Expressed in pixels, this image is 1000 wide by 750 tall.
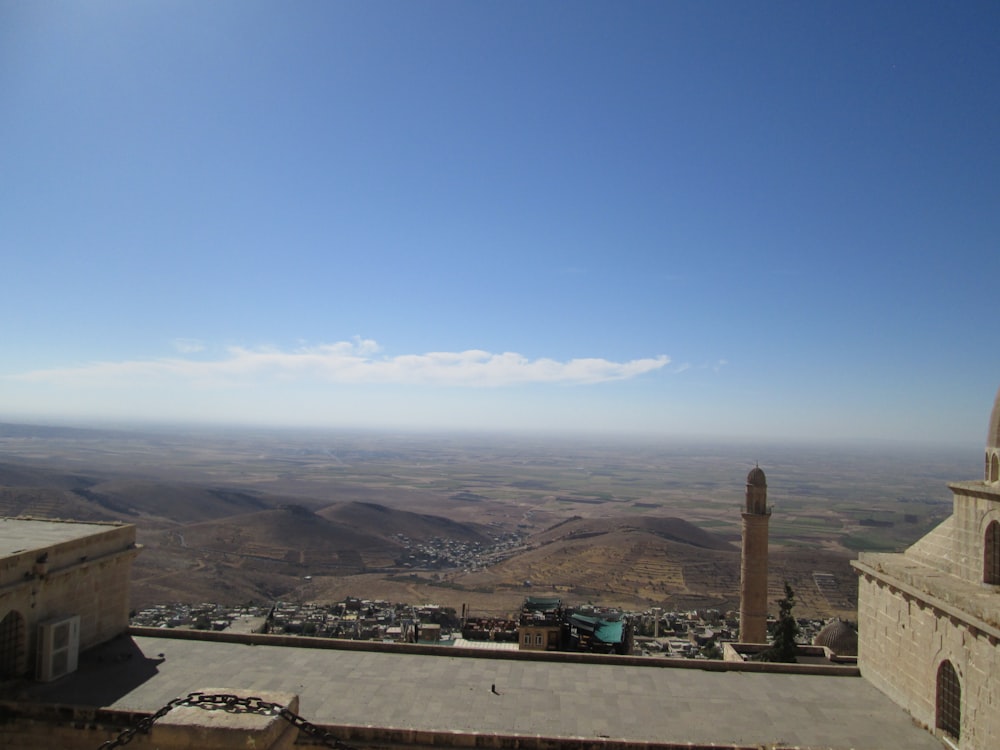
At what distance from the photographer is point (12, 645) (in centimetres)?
1034

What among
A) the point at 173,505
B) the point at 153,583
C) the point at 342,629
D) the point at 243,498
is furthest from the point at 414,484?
the point at 342,629

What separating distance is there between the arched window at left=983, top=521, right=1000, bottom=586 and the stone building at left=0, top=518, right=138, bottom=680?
47.1 ft

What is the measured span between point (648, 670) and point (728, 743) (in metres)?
3.11

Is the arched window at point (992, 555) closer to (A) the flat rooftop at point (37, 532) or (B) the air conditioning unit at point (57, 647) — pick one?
(B) the air conditioning unit at point (57, 647)

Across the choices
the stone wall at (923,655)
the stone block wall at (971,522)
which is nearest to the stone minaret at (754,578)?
the stone wall at (923,655)

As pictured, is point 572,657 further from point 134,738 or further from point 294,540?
point 294,540

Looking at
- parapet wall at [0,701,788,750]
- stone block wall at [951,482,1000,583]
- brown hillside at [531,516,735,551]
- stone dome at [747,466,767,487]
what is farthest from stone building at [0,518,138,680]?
brown hillside at [531,516,735,551]

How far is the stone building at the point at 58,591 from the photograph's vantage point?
33.8 feet

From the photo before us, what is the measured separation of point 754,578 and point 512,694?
15.9 meters

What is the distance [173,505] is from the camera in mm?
82062

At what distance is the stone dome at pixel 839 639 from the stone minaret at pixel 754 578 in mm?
2153

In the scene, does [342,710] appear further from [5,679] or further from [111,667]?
[5,679]

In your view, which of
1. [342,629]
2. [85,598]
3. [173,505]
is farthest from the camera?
[173,505]

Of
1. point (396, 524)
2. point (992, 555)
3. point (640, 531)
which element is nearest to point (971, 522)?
point (992, 555)
